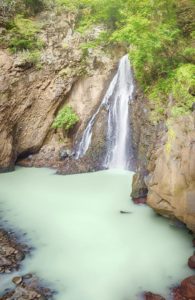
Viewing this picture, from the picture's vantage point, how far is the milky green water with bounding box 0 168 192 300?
451 cm

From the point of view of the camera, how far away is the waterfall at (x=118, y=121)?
10648 mm

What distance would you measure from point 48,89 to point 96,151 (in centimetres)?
340

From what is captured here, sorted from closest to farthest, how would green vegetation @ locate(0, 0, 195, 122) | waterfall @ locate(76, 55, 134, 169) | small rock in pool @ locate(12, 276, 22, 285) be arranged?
small rock in pool @ locate(12, 276, 22, 285) → green vegetation @ locate(0, 0, 195, 122) → waterfall @ locate(76, 55, 134, 169)

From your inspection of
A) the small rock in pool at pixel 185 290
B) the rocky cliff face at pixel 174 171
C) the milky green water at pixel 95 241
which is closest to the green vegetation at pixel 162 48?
the rocky cliff face at pixel 174 171

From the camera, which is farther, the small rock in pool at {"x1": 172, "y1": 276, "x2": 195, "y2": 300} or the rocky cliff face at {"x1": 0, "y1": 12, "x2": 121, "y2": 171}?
the rocky cliff face at {"x1": 0, "y1": 12, "x2": 121, "y2": 171}

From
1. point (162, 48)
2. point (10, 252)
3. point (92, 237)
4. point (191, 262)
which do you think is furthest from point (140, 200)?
point (162, 48)

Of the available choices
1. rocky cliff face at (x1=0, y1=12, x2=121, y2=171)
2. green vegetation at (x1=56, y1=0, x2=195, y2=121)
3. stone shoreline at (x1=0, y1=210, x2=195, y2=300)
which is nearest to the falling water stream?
stone shoreline at (x1=0, y1=210, x2=195, y2=300)

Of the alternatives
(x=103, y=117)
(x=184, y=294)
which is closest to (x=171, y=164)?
(x=184, y=294)

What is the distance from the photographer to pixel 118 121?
1109 centimetres

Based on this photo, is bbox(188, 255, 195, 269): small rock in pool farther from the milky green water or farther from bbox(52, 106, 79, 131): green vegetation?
bbox(52, 106, 79, 131): green vegetation

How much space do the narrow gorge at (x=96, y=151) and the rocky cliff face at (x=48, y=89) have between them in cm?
4

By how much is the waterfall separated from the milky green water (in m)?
1.78

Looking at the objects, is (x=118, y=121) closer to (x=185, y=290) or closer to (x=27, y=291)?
(x=185, y=290)

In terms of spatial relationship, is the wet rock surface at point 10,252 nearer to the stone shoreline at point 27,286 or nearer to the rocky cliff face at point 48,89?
the stone shoreline at point 27,286
